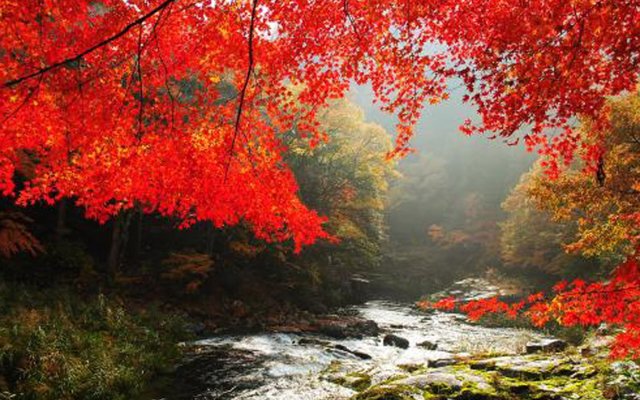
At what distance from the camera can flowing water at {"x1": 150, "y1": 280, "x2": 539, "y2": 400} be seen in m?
8.62

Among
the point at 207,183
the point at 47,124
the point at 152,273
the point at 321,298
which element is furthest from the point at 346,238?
the point at 47,124

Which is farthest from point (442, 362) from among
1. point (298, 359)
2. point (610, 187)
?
point (610, 187)

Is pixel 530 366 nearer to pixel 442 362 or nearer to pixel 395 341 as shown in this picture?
pixel 442 362

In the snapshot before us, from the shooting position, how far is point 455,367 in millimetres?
8836

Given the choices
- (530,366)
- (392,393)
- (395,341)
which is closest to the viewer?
(392,393)

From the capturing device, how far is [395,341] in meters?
14.3

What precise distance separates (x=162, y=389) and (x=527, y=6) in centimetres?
989

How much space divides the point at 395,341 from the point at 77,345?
9.69 m

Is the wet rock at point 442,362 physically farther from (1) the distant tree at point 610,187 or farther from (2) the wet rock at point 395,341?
(1) the distant tree at point 610,187

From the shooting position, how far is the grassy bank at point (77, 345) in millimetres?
6934

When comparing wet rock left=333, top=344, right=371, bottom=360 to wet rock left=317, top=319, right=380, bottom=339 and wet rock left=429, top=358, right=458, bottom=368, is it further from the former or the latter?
wet rock left=429, top=358, right=458, bottom=368

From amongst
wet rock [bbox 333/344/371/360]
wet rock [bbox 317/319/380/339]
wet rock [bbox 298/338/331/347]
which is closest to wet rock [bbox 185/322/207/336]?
wet rock [bbox 298/338/331/347]

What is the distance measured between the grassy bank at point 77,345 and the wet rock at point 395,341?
22.0 ft

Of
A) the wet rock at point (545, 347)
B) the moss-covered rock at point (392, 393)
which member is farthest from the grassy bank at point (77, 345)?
the wet rock at point (545, 347)
